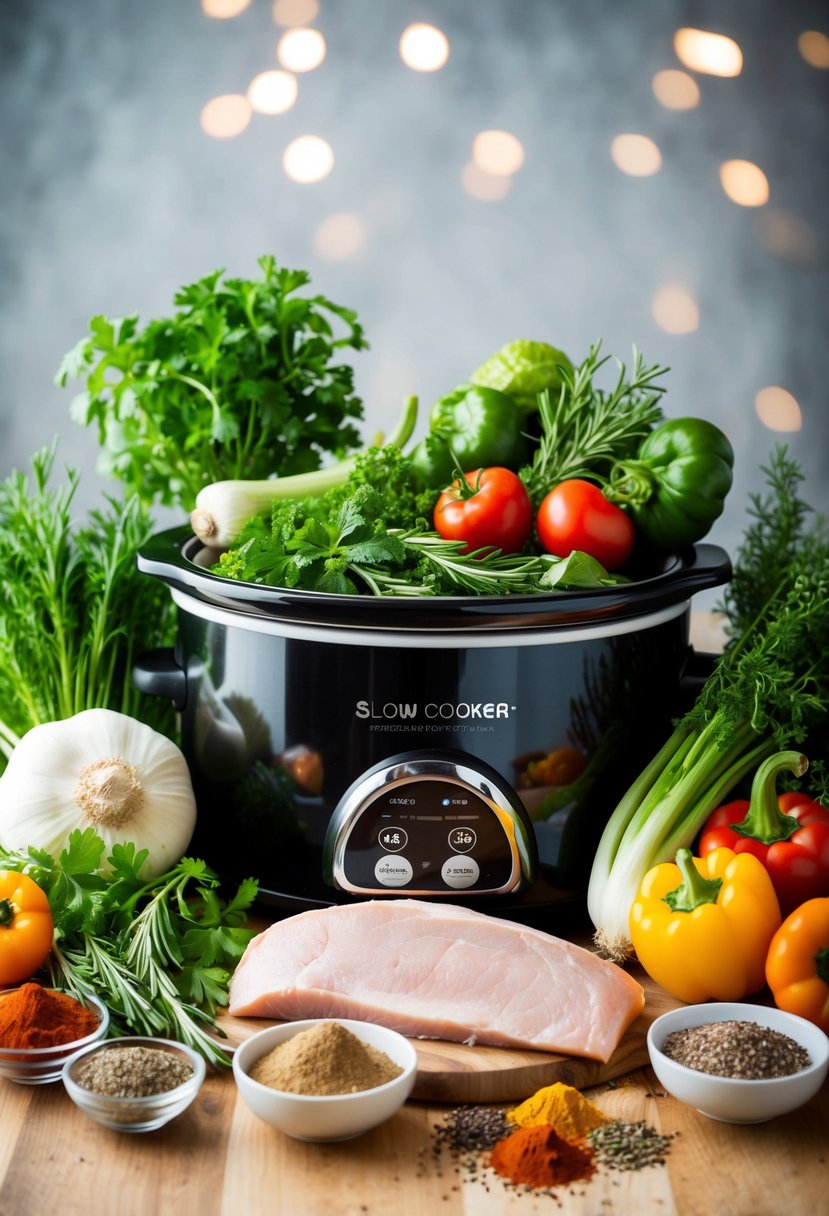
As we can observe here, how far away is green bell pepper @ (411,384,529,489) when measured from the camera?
1924mm

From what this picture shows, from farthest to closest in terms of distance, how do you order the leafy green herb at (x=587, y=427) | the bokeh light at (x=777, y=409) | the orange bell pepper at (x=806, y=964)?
the bokeh light at (x=777, y=409) → the leafy green herb at (x=587, y=427) → the orange bell pepper at (x=806, y=964)

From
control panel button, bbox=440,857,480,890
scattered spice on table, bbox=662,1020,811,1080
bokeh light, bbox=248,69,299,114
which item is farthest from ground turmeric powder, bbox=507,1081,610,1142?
bokeh light, bbox=248,69,299,114

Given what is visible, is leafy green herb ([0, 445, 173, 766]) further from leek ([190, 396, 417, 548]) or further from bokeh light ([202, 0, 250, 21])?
bokeh light ([202, 0, 250, 21])

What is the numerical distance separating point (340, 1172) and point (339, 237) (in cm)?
303

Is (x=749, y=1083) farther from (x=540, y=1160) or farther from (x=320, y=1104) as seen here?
(x=320, y=1104)

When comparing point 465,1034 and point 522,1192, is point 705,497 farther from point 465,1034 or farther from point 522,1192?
point 522,1192

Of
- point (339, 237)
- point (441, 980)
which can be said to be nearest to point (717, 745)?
point (441, 980)

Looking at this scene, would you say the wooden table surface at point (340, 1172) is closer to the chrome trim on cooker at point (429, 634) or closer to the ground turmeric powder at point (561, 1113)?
the ground turmeric powder at point (561, 1113)

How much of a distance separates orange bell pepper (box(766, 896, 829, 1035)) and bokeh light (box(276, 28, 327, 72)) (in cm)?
298

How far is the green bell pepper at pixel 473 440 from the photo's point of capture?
192 centimetres

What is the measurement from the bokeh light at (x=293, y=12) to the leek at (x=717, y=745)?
252 cm

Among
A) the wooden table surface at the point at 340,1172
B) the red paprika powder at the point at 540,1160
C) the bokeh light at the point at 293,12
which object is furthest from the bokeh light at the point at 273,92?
the red paprika powder at the point at 540,1160

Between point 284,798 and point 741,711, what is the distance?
2.04ft

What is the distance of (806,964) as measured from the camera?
1.41 metres
